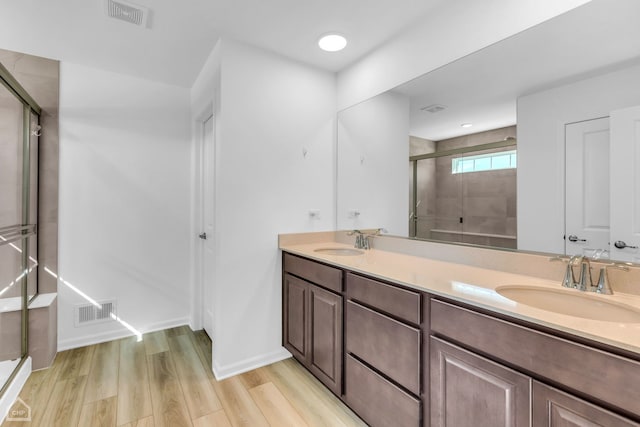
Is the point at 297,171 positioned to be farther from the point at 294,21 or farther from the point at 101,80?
the point at 101,80

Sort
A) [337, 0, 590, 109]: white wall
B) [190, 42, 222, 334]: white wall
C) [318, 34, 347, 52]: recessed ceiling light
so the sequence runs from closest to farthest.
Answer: [337, 0, 590, 109]: white wall
[318, 34, 347, 52]: recessed ceiling light
[190, 42, 222, 334]: white wall

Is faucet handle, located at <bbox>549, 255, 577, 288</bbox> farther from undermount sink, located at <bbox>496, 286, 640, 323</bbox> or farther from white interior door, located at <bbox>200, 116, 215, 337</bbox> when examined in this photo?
white interior door, located at <bbox>200, 116, 215, 337</bbox>

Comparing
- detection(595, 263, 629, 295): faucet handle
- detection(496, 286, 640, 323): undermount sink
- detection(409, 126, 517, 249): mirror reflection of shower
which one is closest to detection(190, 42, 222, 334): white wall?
detection(409, 126, 517, 249): mirror reflection of shower

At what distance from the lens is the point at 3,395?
1.71 m

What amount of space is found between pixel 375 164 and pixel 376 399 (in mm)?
1575

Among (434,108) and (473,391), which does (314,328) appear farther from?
(434,108)

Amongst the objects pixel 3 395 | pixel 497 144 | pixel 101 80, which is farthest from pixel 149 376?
pixel 497 144

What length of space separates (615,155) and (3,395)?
3.27 m

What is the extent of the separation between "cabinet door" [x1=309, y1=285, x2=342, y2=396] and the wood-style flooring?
0.16 meters

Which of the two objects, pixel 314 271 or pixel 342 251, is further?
pixel 342 251

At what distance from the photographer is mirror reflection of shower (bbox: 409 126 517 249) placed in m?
1.54

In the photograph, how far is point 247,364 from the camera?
217 cm
